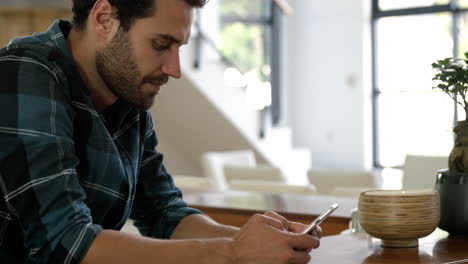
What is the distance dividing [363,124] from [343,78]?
75 cm

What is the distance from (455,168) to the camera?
6.82 feet

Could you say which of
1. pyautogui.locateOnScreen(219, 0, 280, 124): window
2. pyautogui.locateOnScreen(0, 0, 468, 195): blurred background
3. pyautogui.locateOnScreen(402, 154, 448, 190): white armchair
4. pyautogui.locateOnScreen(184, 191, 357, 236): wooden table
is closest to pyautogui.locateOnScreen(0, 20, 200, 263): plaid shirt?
pyautogui.locateOnScreen(184, 191, 357, 236): wooden table

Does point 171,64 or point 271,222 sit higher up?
point 171,64

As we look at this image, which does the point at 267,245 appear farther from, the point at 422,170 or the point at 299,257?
the point at 422,170

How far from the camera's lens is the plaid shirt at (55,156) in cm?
141

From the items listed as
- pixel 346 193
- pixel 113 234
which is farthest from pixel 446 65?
pixel 346 193

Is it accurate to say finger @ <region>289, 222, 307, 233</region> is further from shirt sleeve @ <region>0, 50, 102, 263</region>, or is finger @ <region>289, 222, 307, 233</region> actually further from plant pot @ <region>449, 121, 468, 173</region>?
plant pot @ <region>449, 121, 468, 173</region>

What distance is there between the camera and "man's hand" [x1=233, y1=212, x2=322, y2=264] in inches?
55.6

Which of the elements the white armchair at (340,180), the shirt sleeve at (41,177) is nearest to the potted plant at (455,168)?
the shirt sleeve at (41,177)

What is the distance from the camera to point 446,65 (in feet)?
6.86

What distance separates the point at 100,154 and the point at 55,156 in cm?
21

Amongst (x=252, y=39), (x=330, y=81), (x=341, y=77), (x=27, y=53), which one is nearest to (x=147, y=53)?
(x=27, y=53)

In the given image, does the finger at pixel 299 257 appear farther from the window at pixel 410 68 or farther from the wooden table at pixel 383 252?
the window at pixel 410 68

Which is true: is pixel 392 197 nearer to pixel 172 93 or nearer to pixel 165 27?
pixel 165 27
